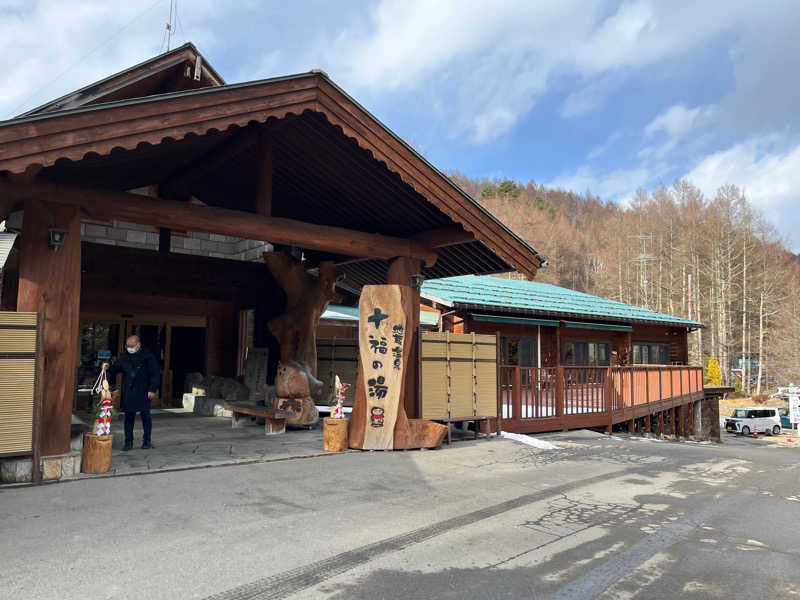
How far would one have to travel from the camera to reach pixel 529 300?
19.9 metres

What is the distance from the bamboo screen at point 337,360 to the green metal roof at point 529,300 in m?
3.79

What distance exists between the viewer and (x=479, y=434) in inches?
424

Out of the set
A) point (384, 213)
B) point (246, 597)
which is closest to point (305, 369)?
point (384, 213)

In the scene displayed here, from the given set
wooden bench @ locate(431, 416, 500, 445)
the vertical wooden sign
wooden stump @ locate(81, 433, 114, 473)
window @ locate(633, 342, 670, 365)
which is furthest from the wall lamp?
window @ locate(633, 342, 670, 365)

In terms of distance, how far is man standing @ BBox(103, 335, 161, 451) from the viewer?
8.02 metres

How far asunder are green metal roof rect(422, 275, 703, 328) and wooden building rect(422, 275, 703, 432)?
0.05 meters

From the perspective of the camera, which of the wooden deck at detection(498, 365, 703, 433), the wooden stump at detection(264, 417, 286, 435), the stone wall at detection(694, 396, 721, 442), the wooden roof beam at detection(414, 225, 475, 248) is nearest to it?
the wooden roof beam at detection(414, 225, 475, 248)

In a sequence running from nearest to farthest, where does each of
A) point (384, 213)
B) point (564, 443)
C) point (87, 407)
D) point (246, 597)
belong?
point (246, 597) → point (384, 213) → point (564, 443) → point (87, 407)

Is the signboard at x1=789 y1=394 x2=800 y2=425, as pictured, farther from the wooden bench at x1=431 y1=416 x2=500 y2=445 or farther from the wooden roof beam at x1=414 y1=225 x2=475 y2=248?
the wooden roof beam at x1=414 y1=225 x2=475 y2=248

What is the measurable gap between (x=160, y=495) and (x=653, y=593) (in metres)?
4.65

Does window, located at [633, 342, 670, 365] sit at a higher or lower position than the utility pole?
lower

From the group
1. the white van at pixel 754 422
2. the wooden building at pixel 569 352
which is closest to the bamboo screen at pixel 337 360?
the wooden building at pixel 569 352

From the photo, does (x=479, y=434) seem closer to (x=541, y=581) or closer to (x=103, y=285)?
(x=541, y=581)

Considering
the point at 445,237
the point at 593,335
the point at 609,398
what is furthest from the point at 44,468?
the point at 593,335
